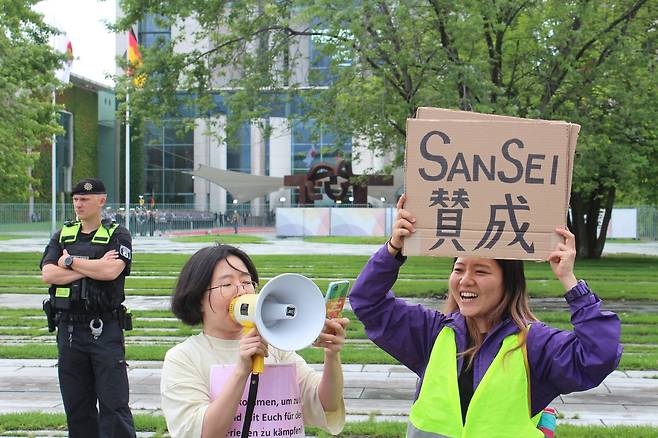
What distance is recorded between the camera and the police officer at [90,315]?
17.9 feet

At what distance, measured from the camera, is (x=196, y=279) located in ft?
10.0

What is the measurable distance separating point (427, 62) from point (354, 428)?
9.41 meters

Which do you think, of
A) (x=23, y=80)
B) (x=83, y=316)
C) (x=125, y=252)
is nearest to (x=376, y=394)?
(x=125, y=252)

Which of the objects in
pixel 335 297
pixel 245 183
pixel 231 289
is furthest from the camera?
pixel 245 183

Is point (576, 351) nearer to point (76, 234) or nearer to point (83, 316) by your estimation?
point (83, 316)

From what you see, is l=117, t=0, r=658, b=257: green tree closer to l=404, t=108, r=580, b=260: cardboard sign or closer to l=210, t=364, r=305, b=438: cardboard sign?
l=404, t=108, r=580, b=260: cardboard sign

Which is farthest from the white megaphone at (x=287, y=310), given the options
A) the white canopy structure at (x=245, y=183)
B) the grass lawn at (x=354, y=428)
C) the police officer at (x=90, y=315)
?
the white canopy structure at (x=245, y=183)

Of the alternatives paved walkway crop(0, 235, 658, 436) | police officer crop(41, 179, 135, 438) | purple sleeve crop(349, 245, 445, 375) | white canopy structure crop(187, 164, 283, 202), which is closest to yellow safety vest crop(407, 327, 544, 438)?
purple sleeve crop(349, 245, 445, 375)

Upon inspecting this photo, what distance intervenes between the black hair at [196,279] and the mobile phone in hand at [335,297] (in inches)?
16.3

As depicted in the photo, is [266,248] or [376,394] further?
[266,248]

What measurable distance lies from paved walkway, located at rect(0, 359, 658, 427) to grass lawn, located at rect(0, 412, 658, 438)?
334mm

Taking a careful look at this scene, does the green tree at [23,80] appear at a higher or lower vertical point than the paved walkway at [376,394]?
higher

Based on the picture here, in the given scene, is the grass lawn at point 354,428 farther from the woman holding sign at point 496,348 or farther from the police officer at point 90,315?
the woman holding sign at point 496,348

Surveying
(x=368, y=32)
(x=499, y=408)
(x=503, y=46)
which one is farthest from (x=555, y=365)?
(x=503, y=46)
